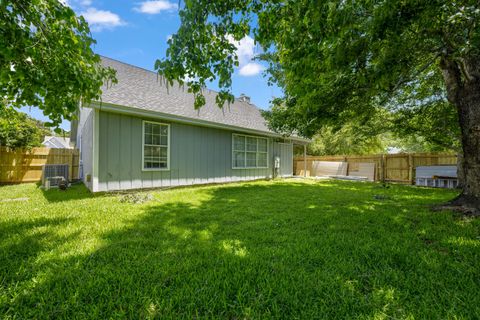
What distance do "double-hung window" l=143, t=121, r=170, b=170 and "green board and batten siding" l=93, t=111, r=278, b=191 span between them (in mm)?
142

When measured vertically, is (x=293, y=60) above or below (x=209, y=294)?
above

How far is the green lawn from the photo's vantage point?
59.9 inches

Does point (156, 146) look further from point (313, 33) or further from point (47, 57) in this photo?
point (313, 33)

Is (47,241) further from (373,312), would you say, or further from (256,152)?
(256,152)

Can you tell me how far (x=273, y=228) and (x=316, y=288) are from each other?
5.07ft

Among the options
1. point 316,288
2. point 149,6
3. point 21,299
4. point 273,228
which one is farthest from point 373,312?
point 149,6

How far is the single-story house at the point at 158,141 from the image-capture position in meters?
5.92

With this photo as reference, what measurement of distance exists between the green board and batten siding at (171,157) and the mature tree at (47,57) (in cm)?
338

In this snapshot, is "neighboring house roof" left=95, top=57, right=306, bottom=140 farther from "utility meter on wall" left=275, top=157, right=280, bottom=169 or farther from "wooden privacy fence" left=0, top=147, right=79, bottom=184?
"wooden privacy fence" left=0, top=147, right=79, bottom=184

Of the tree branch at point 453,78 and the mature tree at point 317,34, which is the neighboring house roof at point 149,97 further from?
the tree branch at point 453,78

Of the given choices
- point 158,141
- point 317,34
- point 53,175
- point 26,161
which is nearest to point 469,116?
point 317,34

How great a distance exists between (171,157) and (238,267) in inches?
229

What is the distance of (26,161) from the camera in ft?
28.9

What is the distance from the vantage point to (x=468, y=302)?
5.09 feet
